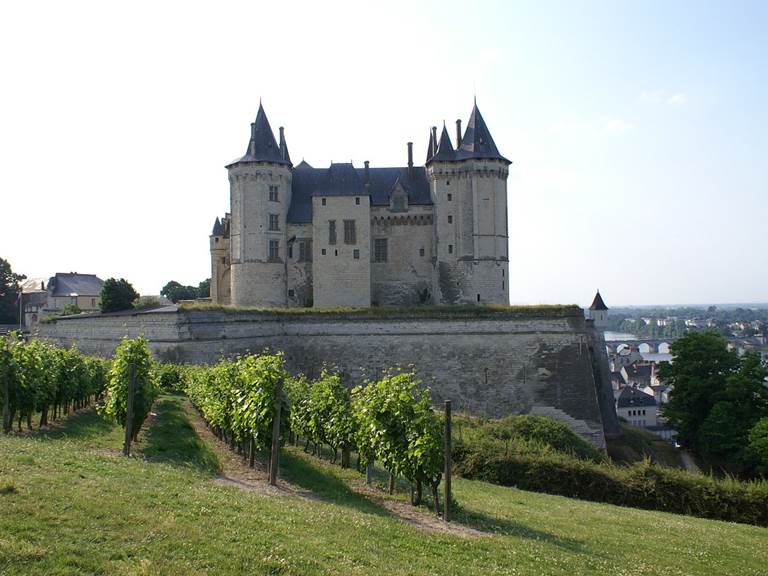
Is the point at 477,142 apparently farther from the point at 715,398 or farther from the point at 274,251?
the point at 715,398

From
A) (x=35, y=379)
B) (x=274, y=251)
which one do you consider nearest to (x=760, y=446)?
(x=274, y=251)

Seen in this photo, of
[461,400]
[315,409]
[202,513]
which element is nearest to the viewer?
[202,513]

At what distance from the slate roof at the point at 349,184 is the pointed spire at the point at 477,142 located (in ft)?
13.5

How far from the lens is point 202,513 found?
9.06 meters

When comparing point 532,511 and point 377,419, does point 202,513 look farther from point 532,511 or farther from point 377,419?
point 532,511

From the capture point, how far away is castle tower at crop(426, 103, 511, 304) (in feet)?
130

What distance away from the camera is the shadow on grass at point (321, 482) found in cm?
1209

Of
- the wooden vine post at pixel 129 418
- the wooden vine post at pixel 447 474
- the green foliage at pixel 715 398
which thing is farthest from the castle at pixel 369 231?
the wooden vine post at pixel 447 474

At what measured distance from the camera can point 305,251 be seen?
42125 mm

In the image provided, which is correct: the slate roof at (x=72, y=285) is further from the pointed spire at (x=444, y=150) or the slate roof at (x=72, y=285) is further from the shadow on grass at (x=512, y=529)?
the shadow on grass at (x=512, y=529)

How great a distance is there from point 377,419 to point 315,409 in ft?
12.9

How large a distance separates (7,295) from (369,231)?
37447mm

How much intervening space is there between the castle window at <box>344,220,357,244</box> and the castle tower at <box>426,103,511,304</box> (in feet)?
16.9

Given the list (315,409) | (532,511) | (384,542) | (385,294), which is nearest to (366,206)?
(385,294)
